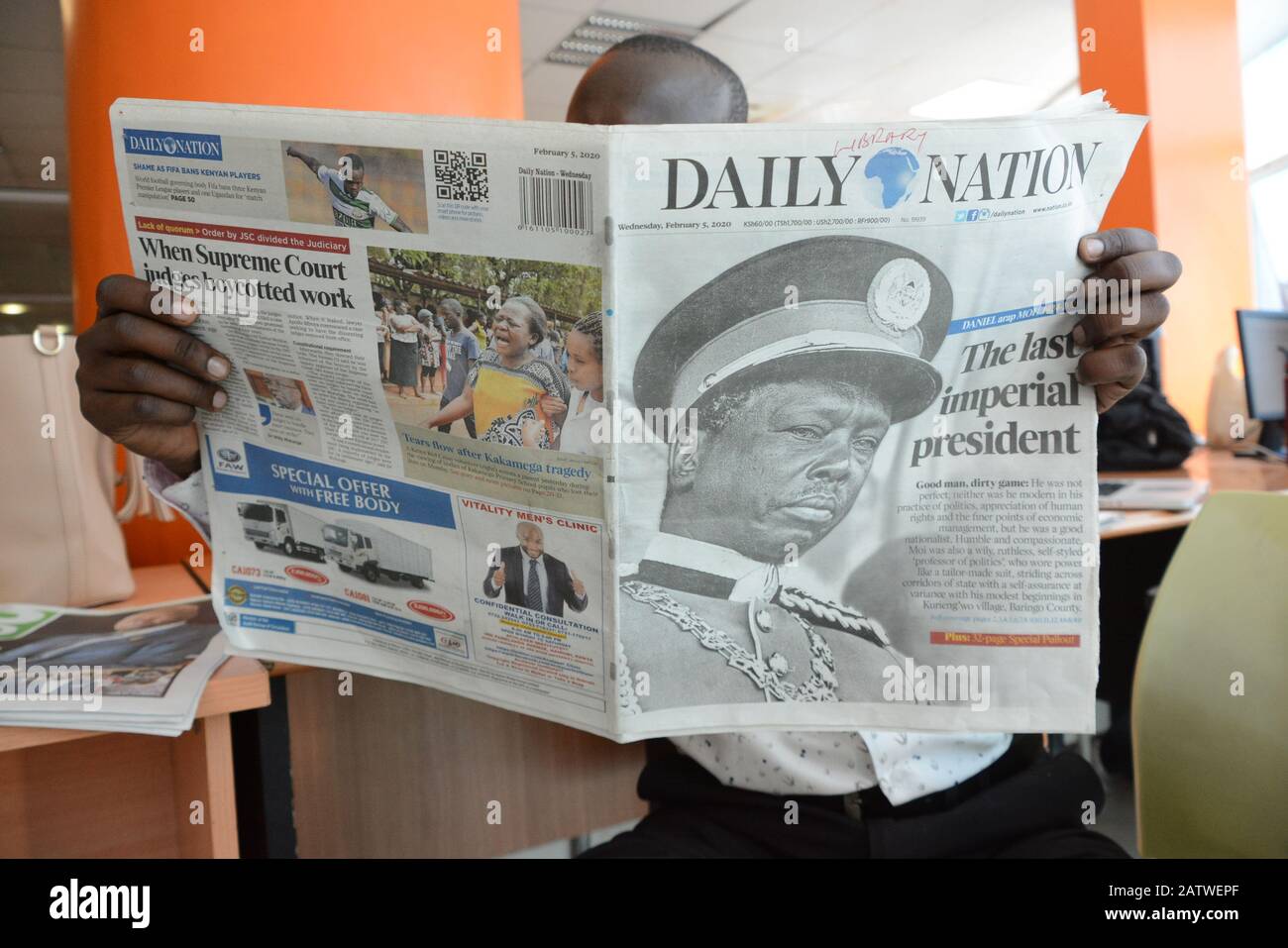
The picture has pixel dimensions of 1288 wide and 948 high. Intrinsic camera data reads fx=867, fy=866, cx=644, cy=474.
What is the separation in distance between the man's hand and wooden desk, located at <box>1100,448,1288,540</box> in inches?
30.4

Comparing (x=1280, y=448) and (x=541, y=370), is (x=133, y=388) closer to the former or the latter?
(x=541, y=370)

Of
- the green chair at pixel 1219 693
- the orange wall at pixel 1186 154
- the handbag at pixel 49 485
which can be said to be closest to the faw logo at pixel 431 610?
the handbag at pixel 49 485

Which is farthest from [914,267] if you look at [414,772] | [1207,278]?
[1207,278]

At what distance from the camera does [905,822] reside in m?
0.77

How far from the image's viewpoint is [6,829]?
0.95 meters

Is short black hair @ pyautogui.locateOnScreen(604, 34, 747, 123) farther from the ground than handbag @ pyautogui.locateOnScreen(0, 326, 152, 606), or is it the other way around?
short black hair @ pyautogui.locateOnScreen(604, 34, 747, 123)

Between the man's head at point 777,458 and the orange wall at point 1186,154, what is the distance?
3468 mm

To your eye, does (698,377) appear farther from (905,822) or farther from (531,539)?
(905,822)

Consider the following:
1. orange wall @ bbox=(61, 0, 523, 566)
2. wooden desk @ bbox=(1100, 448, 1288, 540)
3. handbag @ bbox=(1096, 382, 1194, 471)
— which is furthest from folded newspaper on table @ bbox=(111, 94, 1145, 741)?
handbag @ bbox=(1096, 382, 1194, 471)

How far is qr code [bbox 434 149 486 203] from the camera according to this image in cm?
59

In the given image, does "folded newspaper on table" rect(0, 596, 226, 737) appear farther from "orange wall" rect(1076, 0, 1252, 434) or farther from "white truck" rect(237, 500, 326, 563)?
"orange wall" rect(1076, 0, 1252, 434)

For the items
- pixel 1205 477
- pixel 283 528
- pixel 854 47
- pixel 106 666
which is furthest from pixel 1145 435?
pixel 854 47

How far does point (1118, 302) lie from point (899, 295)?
158 millimetres

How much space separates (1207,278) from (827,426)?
4.01 metres
